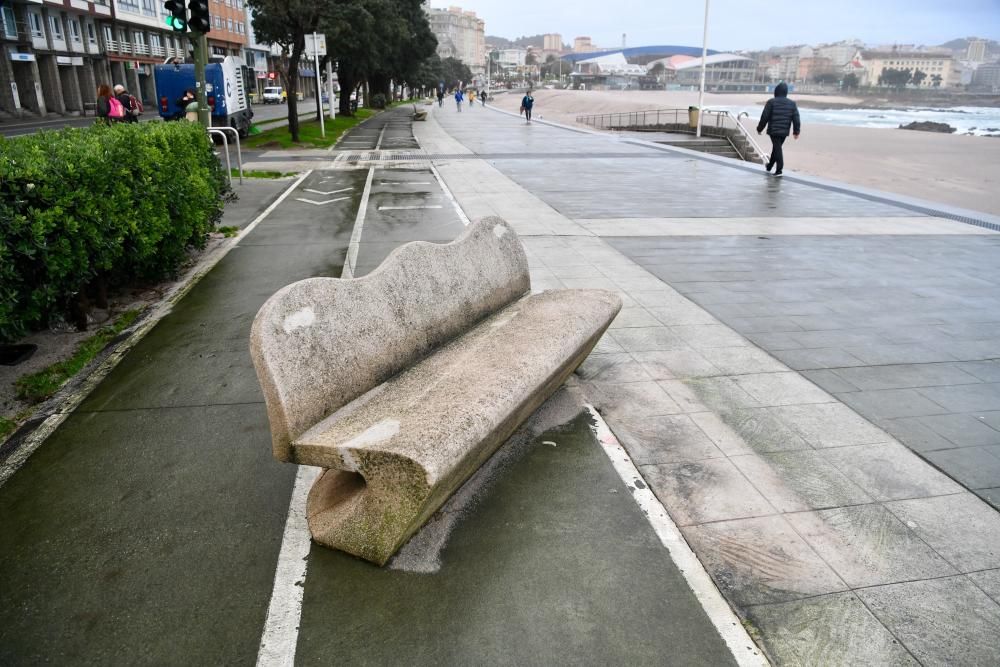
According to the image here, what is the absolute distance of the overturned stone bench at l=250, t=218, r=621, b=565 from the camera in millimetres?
3004

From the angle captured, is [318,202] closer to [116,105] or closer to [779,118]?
[116,105]

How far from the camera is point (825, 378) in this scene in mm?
5289

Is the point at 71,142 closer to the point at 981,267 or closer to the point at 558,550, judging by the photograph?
the point at 558,550

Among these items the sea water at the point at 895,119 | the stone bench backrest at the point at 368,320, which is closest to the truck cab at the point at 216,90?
the stone bench backrest at the point at 368,320

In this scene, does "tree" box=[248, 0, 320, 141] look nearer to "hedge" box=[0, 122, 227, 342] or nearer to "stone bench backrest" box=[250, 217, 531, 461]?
"hedge" box=[0, 122, 227, 342]

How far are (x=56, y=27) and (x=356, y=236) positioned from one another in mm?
50103

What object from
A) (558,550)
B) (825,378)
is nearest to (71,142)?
(558,550)

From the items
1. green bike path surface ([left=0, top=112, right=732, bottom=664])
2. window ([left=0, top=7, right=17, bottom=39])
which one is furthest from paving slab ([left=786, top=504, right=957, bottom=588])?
window ([left=0, top=7, right=17, bottom=39])

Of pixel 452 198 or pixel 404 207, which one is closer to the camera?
pixel 404 207

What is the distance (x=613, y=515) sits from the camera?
3.62 meters

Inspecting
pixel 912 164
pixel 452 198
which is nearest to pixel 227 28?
pixel 912 164

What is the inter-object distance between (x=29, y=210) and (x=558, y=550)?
170 inches

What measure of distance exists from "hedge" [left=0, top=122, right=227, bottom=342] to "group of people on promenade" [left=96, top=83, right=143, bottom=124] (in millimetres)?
12423

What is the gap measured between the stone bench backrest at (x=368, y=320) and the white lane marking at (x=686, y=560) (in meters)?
1.24
